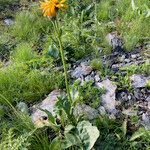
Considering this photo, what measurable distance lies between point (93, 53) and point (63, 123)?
132 cm

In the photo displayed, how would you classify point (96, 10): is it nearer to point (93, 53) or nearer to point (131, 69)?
point (93, 53)

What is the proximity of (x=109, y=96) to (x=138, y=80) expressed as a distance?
1.25 ft

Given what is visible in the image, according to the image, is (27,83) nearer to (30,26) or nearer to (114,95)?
(114,95)

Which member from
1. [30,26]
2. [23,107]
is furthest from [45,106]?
[30,26]

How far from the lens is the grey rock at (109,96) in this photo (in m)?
3.85

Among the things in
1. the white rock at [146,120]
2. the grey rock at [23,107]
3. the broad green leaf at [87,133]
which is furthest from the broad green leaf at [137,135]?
the grey rock at [23,107]

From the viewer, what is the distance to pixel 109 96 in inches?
156

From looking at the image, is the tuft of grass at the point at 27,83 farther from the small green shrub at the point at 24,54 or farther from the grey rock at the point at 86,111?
the grey rock at the point at 86,111

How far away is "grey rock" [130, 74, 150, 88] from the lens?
4.03 metres

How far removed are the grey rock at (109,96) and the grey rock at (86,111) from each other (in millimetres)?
159

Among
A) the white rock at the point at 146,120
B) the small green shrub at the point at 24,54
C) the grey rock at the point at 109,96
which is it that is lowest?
the white rock at the point at 146,120

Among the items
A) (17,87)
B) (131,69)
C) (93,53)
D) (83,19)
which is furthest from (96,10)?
(17,87)

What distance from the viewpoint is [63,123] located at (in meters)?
3.60

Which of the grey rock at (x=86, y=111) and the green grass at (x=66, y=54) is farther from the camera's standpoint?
the grey rock at (x=86, y=111)
